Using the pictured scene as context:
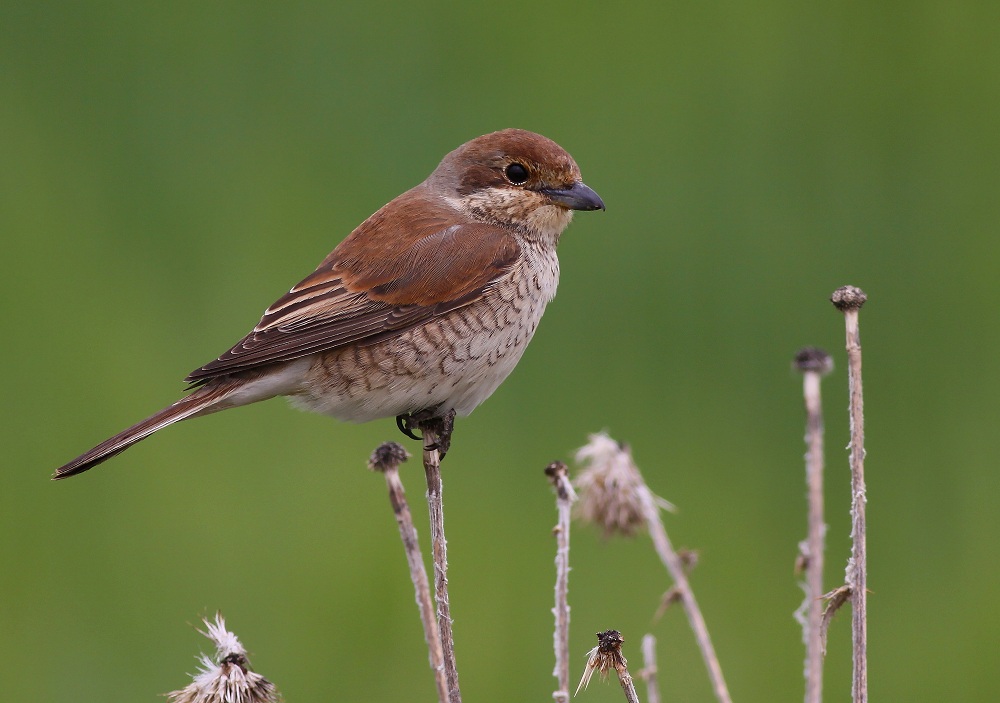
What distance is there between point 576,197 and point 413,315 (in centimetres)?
55

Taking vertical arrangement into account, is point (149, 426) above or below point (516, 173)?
below

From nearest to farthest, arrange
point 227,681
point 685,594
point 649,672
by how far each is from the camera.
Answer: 1. point 227,681
2. point 649,672
3. point 685,594

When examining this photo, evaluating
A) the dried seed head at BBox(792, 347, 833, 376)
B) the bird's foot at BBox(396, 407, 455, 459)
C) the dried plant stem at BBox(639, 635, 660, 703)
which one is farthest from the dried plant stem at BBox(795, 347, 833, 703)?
the bird's foot at BBox(396, 407, 455, 459)

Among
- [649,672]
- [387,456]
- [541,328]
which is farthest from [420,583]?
[541,328]

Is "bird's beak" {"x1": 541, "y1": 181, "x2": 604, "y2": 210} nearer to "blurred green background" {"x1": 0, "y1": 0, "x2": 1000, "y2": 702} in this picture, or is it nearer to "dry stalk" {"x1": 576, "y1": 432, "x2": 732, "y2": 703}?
"dry stalk" {"x1": 576, "y1": 432, "x2": 732, "y2": 703}

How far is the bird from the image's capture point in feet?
9.99

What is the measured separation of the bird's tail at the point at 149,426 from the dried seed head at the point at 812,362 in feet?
4.34

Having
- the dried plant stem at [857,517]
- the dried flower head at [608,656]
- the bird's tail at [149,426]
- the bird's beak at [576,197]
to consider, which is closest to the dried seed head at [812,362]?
the dried plant stem at [857,517]

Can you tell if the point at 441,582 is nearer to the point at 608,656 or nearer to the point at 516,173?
the point at 608,656

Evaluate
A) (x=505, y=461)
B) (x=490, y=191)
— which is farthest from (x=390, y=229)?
(x=505, y=461)

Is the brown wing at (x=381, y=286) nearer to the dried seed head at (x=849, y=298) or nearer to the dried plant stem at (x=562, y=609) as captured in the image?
the dried plant stem at (x=562, y=609)

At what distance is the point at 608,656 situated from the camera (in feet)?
6.65

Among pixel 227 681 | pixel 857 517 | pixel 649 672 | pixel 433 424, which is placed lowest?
pixel 227 681

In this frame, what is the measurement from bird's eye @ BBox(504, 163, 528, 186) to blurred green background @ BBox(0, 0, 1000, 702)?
2.86ft
